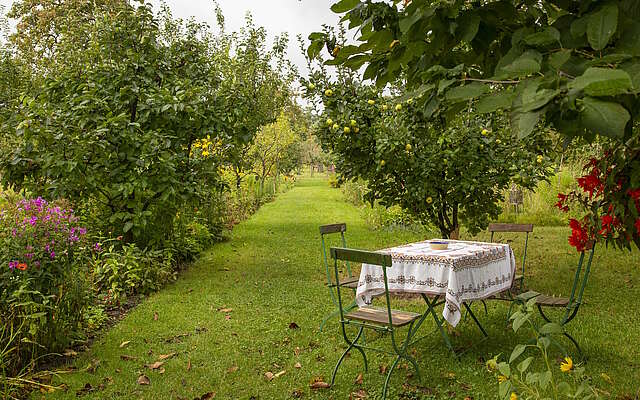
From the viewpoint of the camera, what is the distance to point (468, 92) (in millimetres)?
1104

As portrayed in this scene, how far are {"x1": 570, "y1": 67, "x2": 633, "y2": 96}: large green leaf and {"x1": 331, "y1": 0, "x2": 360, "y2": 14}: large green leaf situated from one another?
891 mm

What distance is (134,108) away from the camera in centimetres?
781

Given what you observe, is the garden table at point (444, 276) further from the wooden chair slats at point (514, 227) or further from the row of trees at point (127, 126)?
the row of trees at point (127, 126)

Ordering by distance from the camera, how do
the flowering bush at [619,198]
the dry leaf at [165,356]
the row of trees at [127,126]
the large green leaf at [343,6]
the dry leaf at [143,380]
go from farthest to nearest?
the row of trees at [127,126] → the dry leaf at [165,356] → the dry leaf at [143,380] → the flowering bush at [619,198] → the large green leaf at [343,6]

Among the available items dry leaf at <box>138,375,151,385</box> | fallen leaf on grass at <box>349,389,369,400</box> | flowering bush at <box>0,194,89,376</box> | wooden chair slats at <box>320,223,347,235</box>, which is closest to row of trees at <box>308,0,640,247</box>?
fallen leaf on grass at <box>349,389,369,400</box>

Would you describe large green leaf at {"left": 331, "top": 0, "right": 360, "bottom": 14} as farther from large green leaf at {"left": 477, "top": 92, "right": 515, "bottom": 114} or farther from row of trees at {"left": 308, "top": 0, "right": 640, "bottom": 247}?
large green leaf at {"left": 477, "top": 92, "right": 515, "bottom": 114}

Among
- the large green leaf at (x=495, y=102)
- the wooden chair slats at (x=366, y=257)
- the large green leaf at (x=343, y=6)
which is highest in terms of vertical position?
the large green leaf at (x=343, y=6)

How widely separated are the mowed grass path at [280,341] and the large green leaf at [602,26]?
10.8 ft

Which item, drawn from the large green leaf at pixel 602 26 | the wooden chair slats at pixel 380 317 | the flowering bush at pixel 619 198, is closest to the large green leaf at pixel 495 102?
the large green leaf at pixel 602 26

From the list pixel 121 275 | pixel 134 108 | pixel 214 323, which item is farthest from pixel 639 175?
pixel 134 108

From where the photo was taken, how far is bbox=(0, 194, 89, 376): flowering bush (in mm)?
4168

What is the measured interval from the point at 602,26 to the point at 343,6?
2.36 ft

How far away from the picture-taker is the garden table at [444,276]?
14.5ft

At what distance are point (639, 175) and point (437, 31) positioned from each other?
141 cm
